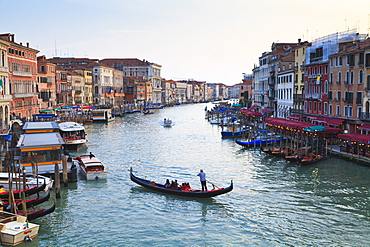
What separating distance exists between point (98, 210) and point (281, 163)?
11.0m

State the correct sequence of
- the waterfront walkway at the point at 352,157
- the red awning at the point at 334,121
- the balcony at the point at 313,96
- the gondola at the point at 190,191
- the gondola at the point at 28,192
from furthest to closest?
the balcony at the point at 313,96 → the red awning at the point at 334,121 → the waterfront walkway at the point at 352,157 → the gondola at the point at 190,191 → the gondola at the point at 28,192

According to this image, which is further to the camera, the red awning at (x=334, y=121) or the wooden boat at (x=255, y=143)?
the wooden boat at (x=255, y=143)

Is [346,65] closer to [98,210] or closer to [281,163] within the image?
[281,163]

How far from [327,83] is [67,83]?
38.3 metres

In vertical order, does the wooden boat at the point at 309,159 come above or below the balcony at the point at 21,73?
below

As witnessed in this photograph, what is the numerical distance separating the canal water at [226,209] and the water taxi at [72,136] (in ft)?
16.4

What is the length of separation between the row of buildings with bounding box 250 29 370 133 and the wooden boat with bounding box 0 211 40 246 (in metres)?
17.4

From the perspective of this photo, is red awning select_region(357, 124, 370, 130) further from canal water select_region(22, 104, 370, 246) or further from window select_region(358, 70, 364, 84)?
window select_region(358, 70, 364, 84)

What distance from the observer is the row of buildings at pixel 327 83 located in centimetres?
2314

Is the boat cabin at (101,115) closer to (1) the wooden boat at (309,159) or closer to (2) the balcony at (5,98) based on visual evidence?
(2) the balcony at (5,98)

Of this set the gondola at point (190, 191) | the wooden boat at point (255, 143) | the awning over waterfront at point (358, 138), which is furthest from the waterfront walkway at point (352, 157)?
the gondola at point (190, 191)

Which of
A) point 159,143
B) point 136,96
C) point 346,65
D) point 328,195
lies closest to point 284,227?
point 328,195

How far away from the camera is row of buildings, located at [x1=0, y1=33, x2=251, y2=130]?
3158 centimetres

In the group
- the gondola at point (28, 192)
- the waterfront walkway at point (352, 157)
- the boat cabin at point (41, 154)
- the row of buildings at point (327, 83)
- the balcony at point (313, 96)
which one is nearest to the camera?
the gondola at point (28, 192)
